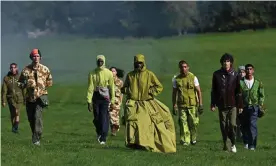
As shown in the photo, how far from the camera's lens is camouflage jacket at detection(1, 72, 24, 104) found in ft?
76.6

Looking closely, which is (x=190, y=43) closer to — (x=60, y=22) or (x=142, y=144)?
(x=60, y=22)

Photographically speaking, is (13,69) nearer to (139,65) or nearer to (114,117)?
(114,117)

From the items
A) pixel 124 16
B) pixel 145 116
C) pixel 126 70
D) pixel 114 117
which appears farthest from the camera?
pixel 124 16

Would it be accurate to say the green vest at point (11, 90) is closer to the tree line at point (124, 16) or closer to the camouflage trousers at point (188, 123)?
the camouflage trousers at point (188, 123)

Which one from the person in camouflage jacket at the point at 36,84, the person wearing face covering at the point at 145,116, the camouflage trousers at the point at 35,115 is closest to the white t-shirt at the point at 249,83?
the person wearing face covering at the point at 145,116

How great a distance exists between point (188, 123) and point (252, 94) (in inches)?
67.8

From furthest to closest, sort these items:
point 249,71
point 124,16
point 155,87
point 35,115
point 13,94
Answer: point 124,16
point 13,94
point 249,71
point 35,115
point 155,87

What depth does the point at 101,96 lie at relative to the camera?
18078 mm

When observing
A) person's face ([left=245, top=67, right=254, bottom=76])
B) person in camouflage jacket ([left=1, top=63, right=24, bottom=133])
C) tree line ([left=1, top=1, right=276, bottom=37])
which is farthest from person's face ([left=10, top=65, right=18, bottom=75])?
tree line ([left=1, top=1, right=276, bottom=37])

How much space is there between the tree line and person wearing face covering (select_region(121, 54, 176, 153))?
78.1 feet

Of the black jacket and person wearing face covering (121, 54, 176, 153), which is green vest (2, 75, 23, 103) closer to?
person wearing face covering (121, 54, 176, 153)

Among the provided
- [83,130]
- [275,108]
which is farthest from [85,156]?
[275,108]

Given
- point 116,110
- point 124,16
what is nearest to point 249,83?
point 116,110

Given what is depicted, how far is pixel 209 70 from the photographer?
44.9 meters
